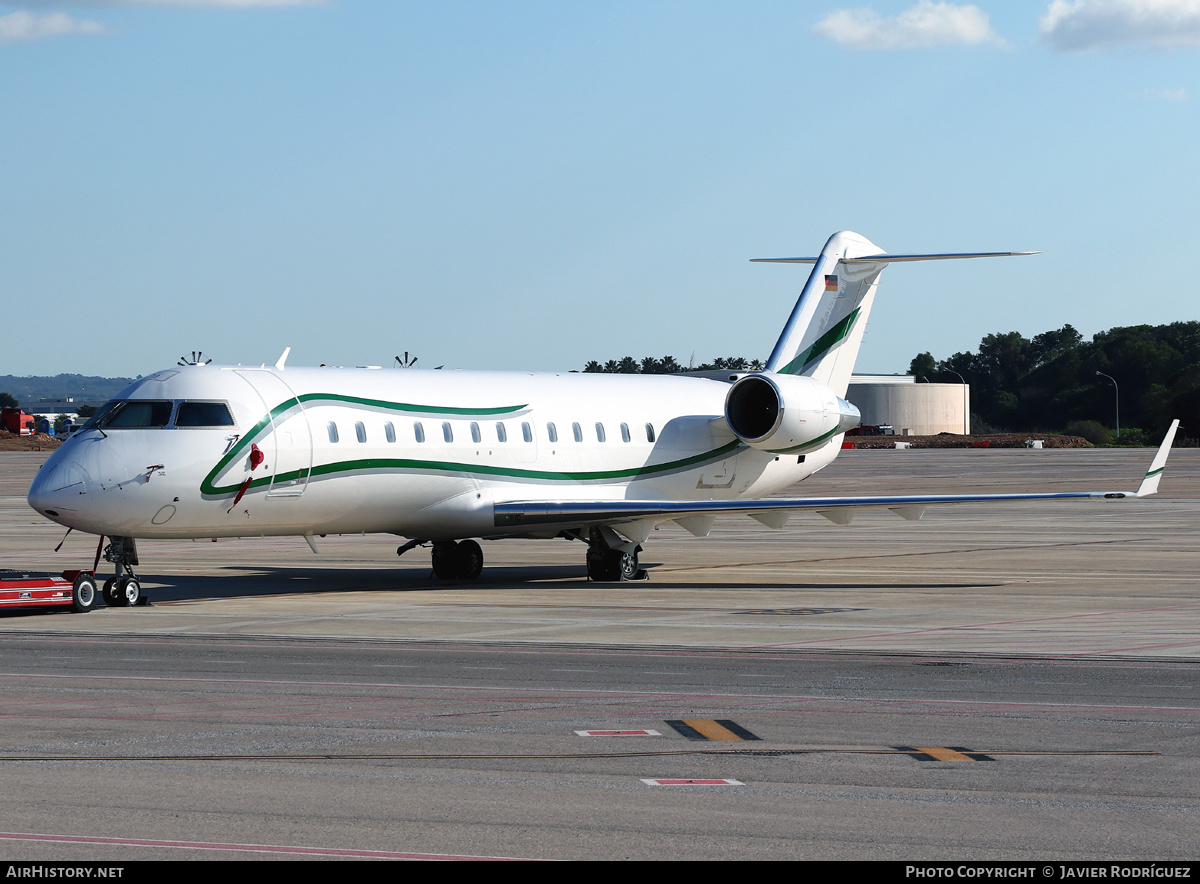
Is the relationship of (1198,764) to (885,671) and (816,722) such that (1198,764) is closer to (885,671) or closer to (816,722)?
(816,722)

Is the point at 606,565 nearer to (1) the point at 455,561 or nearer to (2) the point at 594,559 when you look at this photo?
(2) the point at 594,559

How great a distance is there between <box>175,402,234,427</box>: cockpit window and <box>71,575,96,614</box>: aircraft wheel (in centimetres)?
270

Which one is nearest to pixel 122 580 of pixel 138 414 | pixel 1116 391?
pixel 138 414

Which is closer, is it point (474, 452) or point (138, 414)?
point (138, 414)

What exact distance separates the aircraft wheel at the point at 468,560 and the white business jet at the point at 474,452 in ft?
0.10

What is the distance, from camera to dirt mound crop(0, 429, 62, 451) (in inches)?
4941

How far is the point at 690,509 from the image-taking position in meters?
25.6

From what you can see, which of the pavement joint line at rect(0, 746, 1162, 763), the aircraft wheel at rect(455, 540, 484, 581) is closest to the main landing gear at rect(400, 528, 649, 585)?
the aircraft wheel at rect(455, 540, 484, 581)

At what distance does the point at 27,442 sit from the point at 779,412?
11477 cm

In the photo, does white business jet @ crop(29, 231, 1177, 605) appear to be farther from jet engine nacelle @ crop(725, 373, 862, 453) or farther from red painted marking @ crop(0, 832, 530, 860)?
red painted marking @ crop(0, 832, 530, 860)

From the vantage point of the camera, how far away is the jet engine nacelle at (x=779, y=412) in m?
28.6

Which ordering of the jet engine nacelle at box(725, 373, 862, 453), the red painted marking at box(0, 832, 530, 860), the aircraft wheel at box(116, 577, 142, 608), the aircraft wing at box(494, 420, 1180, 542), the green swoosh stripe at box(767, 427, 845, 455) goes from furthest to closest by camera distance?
the green swoosh stripe at box(767, 427, 845, 455) → the jet engine nacelle at box(725, 373, 862, 453) → the aircraft wing at box(494, 420, 1180, 542) → the aircraft wheel at box(116, 577, 142, 608) → the red painted marking at box(0, 832, 530, 860)

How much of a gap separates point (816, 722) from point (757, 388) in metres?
17.6
